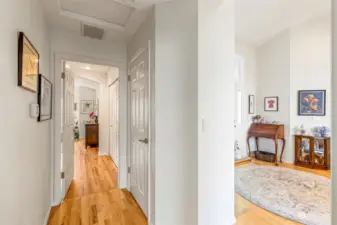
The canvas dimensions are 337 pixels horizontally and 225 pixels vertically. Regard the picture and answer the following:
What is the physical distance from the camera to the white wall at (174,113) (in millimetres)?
1801

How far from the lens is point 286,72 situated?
4.59m

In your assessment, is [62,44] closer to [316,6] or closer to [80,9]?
[80,9]

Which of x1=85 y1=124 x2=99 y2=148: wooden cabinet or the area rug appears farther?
x1=85 y1=124 x2=99 y2=148: wooden cabinet

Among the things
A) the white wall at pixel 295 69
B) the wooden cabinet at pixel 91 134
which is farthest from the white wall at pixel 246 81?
the wooden cabinet at pixel 91 134

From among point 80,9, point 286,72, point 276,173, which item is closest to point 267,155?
point 276,173

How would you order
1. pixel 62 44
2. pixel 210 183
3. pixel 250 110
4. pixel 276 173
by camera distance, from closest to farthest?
1. pixel 210 183
2. pixel 62 44
3. pixel 276 173
4. pixel 250 110

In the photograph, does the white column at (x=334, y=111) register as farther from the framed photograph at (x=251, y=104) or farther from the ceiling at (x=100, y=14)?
the framed photograph at (x=251, y=104)

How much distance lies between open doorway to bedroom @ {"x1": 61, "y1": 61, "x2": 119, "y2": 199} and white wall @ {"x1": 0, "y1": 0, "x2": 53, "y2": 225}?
122 centimetres

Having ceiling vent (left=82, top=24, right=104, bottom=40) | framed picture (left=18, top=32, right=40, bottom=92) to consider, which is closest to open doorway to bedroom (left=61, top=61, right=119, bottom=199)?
ceiling vent (left=82, top=24, right=104, bottom=40)

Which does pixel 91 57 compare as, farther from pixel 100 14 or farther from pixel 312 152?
pixel 312 152

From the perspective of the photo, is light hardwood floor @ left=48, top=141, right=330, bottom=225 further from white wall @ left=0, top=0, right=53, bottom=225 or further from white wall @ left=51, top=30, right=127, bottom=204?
white wall @ left=0, top=0, right=53, bottom=225

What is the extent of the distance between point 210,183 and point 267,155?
3564 millimetres

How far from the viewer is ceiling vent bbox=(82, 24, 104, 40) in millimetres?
2455

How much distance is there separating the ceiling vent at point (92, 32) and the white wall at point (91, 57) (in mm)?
91
